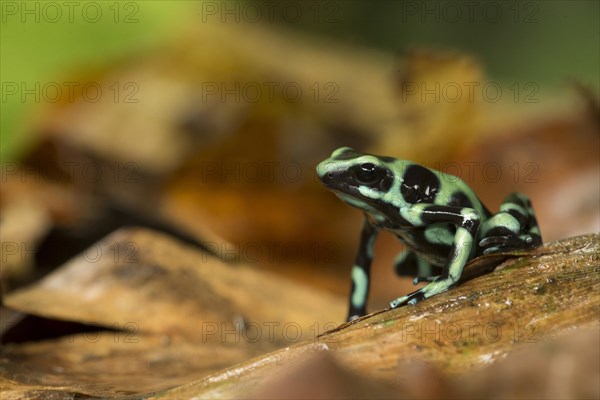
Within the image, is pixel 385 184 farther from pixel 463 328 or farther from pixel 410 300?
pixel 463 328

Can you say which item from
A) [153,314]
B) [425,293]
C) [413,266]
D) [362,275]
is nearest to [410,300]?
[425,293]

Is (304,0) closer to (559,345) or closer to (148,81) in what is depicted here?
(148,81)

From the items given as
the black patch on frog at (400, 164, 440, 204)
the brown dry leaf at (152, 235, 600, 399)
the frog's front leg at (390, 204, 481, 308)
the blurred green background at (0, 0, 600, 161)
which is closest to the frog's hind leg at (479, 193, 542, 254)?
the frog's front leg at (390, 204, 481, 308)

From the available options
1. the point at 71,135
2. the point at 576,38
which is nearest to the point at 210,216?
the point at 71,135

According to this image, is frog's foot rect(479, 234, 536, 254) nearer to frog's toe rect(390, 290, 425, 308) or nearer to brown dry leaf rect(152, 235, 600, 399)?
brown dry leaf rect(152, 235, 600, 399)

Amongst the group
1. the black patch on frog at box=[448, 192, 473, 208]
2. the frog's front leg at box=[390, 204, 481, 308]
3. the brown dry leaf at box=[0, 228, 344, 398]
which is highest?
the black patch on frog at box=[448, 192, 473, 208]

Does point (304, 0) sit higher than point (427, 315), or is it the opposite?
point (304, 0)
